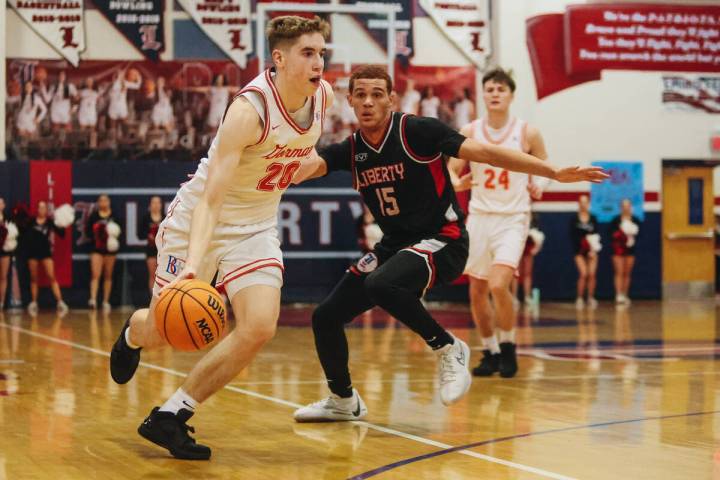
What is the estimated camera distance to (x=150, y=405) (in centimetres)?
684

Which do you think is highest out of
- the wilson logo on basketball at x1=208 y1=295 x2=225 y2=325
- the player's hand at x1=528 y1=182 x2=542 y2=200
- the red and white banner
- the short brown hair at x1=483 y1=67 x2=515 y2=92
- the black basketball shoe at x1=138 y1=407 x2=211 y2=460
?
the red and white banner

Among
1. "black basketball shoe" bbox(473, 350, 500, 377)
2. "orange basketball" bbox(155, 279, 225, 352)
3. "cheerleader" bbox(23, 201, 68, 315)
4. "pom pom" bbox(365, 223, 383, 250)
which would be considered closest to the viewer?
"orange basketball" bbox(155, 279, 225, 352)

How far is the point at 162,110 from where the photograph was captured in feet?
61.8

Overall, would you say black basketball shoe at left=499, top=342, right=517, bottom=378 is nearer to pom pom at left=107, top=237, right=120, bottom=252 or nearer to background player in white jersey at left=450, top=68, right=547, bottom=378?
background player in white jersey at left=450, top=68, right=547, bottom=378

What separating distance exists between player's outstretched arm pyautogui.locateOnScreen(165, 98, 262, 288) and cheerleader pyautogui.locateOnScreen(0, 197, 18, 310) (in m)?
12.6

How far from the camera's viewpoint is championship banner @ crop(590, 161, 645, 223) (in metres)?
20.5

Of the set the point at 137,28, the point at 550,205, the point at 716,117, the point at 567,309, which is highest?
the point at 137,28

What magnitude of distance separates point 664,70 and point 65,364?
14370mm

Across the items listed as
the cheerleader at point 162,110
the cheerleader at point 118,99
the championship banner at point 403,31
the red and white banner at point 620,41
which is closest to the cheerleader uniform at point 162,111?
the cheerleader at point 162,110

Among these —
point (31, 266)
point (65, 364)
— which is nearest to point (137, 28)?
point (31, 266)

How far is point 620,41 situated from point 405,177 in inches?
587

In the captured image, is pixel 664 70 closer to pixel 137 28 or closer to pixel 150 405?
pixel 137 28

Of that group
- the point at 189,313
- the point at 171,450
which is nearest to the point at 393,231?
the point at 189,313

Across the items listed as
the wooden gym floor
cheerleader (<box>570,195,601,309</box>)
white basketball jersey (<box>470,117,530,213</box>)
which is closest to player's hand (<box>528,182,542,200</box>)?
white basketball jersey (<box>470,117,530,213</box>)
